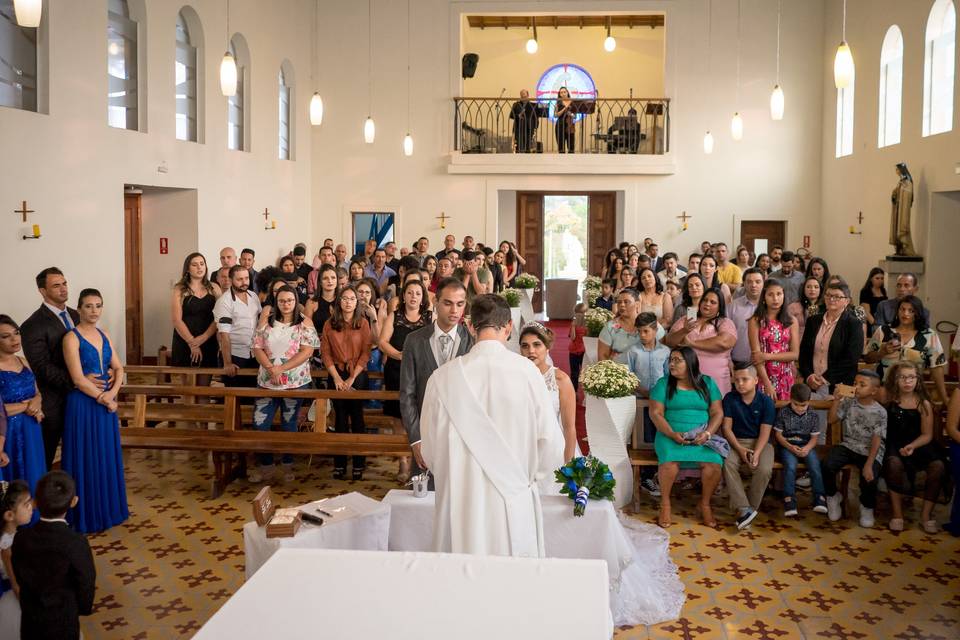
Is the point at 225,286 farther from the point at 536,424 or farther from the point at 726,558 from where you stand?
the point at 536,424

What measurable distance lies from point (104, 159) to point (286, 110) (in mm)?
8088

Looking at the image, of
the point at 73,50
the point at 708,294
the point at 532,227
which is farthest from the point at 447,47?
the point at 708,294

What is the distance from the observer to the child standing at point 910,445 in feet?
22.6

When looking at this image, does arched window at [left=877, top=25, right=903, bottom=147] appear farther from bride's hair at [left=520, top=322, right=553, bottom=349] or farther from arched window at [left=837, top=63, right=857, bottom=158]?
bride's hair at [left=520, top=322, right=553, bottom=349]

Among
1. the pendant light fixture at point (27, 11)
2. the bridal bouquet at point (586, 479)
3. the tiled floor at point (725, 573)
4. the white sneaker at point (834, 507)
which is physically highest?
the pendant light fixture at point (27, 11)

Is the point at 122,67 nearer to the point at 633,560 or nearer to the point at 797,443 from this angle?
the point at 797,443

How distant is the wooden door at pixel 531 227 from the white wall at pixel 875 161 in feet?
23.8

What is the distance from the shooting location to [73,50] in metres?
10.5

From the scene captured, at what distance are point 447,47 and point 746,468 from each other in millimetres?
14219

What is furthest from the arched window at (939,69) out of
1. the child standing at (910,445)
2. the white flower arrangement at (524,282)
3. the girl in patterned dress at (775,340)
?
the child standing at (910,445)

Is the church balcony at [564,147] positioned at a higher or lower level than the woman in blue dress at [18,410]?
higher

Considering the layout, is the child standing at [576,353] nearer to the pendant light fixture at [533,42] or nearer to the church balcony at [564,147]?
the church balcony at [564,147]

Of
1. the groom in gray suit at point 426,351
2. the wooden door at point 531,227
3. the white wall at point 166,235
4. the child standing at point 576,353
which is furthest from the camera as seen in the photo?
the wooden door at point 531,227

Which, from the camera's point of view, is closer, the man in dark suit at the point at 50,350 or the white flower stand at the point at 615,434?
the man in dark suit at the point at 50,350
